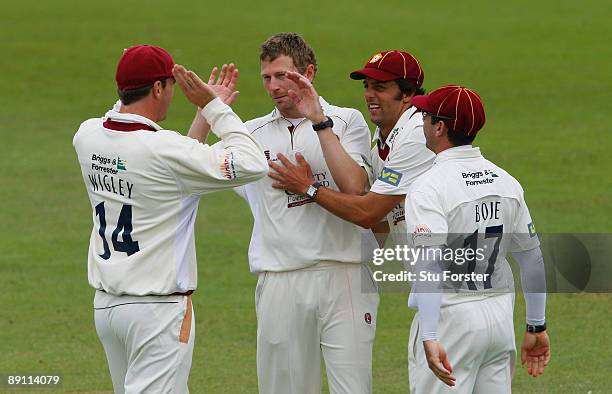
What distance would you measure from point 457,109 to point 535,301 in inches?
45.2

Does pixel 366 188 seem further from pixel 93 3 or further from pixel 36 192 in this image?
pixel 93 3

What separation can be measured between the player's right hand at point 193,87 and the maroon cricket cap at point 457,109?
113cm

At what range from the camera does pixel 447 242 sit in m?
6.29

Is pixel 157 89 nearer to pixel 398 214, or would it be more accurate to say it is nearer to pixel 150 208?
pixel 150 208

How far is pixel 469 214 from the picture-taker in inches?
249

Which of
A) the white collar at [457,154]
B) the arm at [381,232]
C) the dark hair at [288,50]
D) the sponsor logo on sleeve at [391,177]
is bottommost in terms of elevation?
the arm at [381,232]

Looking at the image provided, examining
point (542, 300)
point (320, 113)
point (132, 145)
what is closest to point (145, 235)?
point (132, 145)

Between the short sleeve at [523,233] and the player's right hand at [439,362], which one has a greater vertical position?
the short sleeve at [523,233]

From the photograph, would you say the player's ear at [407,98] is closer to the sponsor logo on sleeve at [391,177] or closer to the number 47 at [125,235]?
the sponsor logo on sleeve at [391,177]

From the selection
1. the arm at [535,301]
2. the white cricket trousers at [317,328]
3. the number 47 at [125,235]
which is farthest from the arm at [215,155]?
the arm at [535,301]

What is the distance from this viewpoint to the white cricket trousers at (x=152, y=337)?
6340 mm

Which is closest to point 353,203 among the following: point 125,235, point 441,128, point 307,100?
point 307,100

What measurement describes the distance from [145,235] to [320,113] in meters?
1.29

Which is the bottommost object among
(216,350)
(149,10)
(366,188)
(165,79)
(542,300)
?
(216,350)
